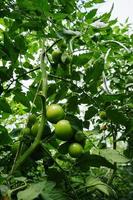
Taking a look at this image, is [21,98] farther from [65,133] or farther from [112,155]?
[112,155]

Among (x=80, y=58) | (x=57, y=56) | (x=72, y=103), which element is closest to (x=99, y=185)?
(x=72, y=103)

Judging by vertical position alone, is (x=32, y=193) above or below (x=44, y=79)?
below

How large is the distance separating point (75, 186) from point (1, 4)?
0.96 meters

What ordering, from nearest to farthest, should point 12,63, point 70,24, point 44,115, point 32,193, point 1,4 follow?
point 32,193 → point 44,115 → point 12,63 → point 1,4 → point 70,24

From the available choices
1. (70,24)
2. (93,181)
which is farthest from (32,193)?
(70,24)

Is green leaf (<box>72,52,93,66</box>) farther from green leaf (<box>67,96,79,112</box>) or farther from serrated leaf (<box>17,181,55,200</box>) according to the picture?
serrated leaf (<box>17,181,55,200</box>)

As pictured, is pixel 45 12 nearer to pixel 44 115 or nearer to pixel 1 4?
pixel 44 115

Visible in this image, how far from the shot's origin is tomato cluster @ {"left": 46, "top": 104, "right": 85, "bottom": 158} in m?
1.31

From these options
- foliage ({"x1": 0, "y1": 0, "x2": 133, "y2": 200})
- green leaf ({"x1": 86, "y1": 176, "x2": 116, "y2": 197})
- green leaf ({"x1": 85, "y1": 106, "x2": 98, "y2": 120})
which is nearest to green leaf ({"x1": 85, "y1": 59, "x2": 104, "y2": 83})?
foliage ({"x1": 0, "y1": 0, "x2": 133, "y2": 200})

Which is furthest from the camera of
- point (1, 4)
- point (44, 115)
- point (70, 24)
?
point (70, 24)

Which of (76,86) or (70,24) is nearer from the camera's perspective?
(76,86)

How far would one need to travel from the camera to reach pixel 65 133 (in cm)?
132

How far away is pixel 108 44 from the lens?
6.23 ft

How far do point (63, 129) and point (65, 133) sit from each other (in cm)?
2
